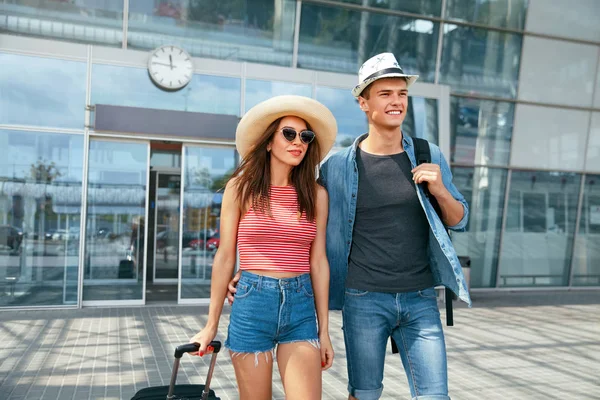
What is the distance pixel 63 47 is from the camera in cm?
854

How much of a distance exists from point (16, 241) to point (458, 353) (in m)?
6.53

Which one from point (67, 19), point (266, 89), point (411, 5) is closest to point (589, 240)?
point (411, 5)

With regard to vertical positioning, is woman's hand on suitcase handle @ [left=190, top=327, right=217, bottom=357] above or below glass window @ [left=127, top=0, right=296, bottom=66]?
below

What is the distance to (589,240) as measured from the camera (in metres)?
13.1

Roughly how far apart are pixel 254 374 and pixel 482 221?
10.6m

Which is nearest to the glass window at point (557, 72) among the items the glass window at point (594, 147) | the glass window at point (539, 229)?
the glass window at point (594, 147)

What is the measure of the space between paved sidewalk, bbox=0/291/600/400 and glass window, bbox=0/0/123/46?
4.24 m

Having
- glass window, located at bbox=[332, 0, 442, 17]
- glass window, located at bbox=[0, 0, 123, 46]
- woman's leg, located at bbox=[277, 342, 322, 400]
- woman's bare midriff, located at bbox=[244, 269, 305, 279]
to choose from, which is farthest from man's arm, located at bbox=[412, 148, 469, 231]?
glass window, located at bbox=[332, 0, 442, 17]

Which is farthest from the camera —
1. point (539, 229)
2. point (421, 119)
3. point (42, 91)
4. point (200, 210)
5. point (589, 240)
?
point (589, 240)

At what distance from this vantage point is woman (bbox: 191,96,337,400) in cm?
228

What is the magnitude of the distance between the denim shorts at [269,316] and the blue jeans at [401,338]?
0.24m

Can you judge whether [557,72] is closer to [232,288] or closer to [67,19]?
[67,19]

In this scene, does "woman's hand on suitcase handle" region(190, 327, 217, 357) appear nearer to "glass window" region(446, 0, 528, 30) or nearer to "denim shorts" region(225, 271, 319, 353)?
"denim shorts" region(225, 271, 319, 353)

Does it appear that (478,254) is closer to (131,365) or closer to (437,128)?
(437,128)
